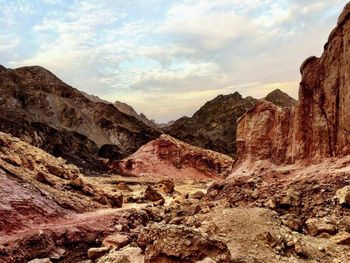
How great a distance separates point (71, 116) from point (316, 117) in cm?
5180

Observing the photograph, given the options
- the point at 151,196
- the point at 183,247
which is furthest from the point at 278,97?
the point at 183,247

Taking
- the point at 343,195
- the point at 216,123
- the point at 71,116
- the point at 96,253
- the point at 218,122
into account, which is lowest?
the point at 96,253

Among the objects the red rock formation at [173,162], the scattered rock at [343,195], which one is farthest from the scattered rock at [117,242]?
the red rock formation at [173,162]

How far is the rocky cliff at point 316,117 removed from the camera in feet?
61.1

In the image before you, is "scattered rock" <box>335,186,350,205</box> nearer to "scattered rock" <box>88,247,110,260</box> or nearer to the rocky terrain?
the rocky terrain

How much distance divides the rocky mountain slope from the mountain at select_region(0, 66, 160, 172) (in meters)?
6.45

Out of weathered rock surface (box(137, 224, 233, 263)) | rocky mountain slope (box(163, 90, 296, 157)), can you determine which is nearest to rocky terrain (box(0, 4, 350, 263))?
weathered rock surface (box(137, 224, 233, 263))

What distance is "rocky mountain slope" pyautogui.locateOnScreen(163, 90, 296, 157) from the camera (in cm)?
6744

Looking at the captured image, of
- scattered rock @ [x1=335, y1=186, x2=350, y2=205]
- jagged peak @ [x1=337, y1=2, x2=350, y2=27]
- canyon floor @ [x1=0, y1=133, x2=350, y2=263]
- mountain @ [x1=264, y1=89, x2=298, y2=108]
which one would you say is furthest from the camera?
mountain @ [x1=264, y1=89, x2=298, y2=108]

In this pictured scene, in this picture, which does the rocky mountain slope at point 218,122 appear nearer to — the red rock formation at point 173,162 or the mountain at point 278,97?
the mountain at point 278,97

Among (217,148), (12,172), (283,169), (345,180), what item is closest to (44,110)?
(217,148)

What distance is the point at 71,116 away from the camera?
66.9 m

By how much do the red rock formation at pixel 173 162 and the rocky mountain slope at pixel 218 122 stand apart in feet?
35.4

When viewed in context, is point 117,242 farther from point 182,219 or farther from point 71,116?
point 71,116
